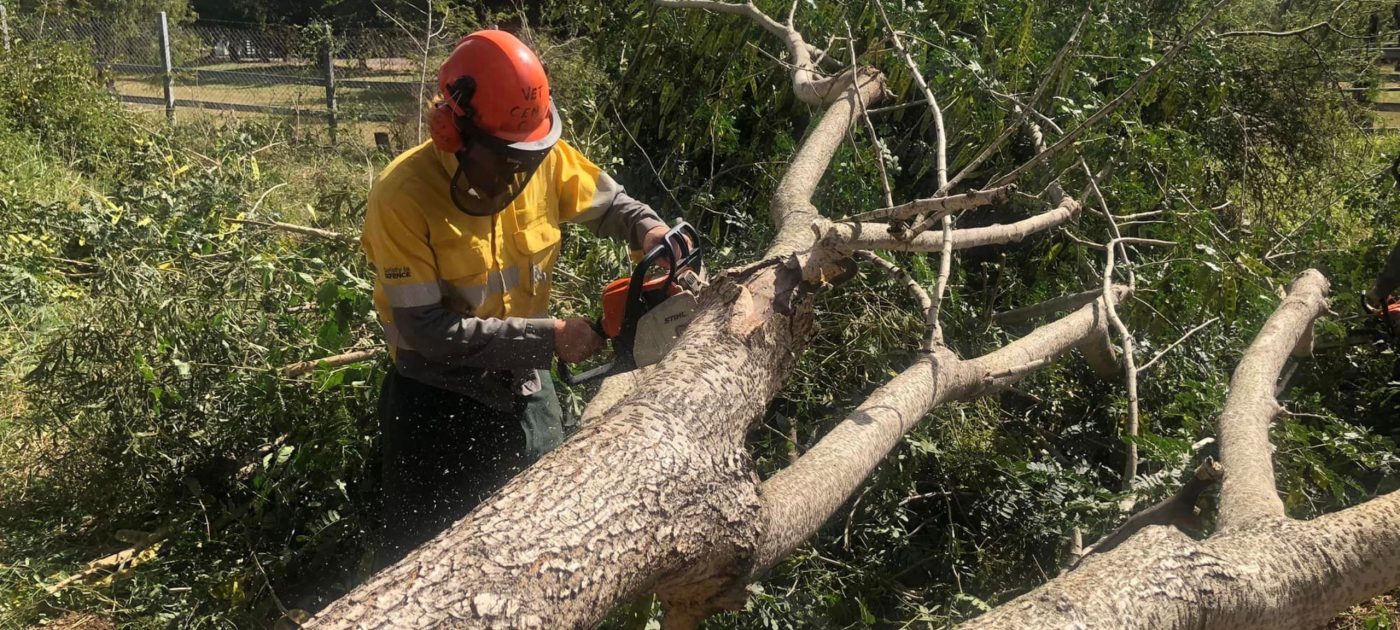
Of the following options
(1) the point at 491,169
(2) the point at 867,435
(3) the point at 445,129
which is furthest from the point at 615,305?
(2) the point at 867,435

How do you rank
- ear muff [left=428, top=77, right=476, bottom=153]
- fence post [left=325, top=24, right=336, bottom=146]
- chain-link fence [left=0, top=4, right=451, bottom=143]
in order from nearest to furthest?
ear muff [left=428, top=77, right=476, bottom=153] < fence post [left=325, top=24, right=336, bottom=146] < chain-link fence [left=0, top=4, right=451, bottom=143]

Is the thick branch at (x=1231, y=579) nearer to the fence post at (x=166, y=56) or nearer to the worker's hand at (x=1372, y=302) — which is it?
the worker's hand at (x=1372, y=302)

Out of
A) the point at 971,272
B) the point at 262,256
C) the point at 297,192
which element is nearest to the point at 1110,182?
the point at 971,272

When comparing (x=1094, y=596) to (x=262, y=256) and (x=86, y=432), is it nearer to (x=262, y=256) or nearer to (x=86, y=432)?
(x=262, y=256)

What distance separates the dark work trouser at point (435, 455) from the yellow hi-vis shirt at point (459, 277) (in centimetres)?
8

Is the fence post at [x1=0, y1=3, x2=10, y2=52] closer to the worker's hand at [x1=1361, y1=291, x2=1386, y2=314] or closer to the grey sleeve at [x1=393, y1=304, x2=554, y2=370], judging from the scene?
the grey sleeve at [x1=393, y1=304, x2=554, y2=370]

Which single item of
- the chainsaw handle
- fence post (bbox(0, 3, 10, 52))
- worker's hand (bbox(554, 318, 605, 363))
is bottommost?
fence post (bbox(0, 3, 10, 52))

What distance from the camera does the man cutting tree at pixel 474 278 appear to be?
2389 mm

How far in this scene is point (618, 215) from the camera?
9.64 ft

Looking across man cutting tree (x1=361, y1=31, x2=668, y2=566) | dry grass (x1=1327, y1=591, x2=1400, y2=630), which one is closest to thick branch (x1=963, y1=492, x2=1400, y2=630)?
dry grass (x1=1327, y1=591, x2=1400, y2=630)

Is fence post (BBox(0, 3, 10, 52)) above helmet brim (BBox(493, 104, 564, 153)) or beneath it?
beneath

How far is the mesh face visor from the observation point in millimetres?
2377

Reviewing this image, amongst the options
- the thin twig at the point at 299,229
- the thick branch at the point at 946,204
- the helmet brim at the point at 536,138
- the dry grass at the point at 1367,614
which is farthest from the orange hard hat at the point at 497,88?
the dry grass at the point at 1367,614

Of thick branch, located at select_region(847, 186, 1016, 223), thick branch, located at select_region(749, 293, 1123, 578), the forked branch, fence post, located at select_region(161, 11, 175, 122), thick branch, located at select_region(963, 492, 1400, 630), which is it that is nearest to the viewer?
thick branch, located at select_region(963, 492, 1400, 630)
